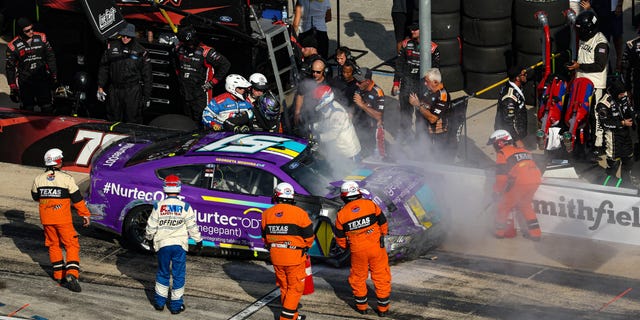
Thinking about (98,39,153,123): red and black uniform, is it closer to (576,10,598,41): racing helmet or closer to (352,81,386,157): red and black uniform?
(352,81,386,157): red and black uniform

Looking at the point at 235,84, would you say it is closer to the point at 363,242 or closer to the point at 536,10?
the point at 363,242

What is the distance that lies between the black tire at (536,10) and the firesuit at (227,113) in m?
5.64

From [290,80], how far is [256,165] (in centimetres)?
516

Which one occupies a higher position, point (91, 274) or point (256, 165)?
point (256, 165)

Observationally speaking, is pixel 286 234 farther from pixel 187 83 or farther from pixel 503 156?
pixel 187 83

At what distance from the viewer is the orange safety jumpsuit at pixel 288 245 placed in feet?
40.4

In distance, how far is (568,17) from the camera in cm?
1852

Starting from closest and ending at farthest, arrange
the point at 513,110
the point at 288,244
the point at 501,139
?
the point at 288,244, the point at 501,139, the point at 513,110

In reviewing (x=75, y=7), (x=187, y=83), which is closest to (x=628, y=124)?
(x=187, y=83)

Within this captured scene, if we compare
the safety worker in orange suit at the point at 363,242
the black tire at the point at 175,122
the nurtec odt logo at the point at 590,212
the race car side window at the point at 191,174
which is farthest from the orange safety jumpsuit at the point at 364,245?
the black tire at the point at 175,122

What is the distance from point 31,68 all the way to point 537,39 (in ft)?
28.8

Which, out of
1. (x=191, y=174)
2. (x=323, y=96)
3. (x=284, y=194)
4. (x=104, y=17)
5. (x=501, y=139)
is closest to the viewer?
(x=284, y=194)

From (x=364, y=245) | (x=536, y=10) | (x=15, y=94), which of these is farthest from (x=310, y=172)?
(x=15, y=94)

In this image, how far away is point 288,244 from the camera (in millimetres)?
12320
